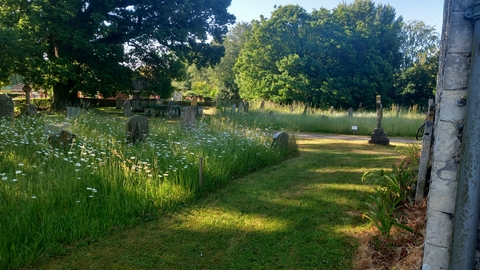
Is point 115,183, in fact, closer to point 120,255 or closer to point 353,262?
point 120,255

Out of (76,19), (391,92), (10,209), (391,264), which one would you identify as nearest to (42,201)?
(10,209)

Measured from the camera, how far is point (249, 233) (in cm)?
361

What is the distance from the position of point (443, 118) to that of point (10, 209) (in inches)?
164

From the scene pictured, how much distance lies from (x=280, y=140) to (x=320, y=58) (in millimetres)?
23023

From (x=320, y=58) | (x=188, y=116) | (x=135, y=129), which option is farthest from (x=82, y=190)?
(x=320, y=58)

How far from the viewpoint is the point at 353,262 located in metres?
2.95

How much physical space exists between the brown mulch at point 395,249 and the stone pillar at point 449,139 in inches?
25.6

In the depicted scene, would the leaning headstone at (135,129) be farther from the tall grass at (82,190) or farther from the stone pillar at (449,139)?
the stone pillar at (449,139)

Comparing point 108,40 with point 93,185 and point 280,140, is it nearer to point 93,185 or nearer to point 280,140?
point 280,140

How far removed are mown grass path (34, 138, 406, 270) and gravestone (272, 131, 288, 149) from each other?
2422 millimetres

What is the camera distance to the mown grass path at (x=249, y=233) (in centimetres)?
297

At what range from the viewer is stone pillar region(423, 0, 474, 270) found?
67.0 inches

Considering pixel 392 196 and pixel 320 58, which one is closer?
pixel 392 196

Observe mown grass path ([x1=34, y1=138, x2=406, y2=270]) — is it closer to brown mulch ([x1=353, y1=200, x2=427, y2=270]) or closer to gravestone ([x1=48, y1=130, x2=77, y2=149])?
brown mulch ([x1=353, y1=200, x2=427, y2=270])
